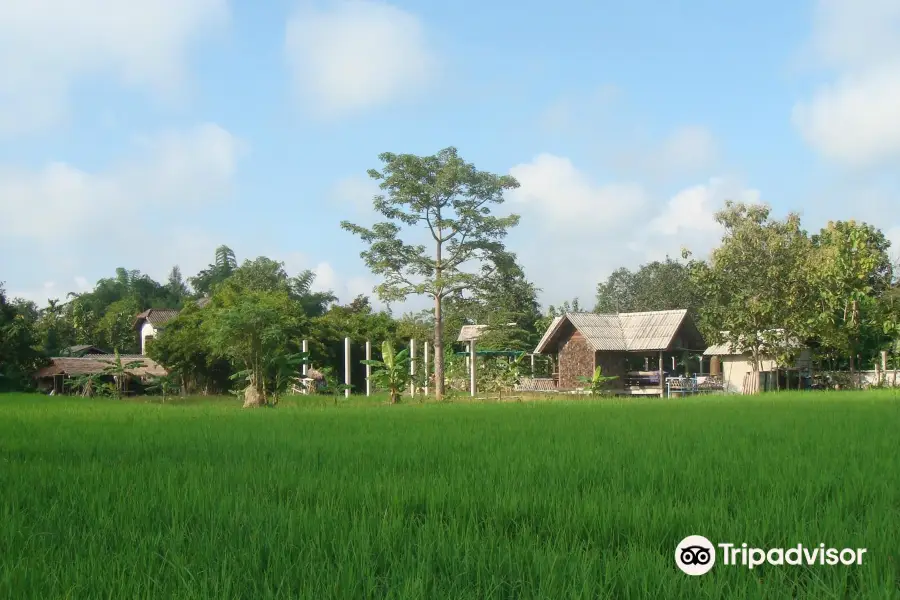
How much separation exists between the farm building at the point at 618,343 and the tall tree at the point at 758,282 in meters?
1.15

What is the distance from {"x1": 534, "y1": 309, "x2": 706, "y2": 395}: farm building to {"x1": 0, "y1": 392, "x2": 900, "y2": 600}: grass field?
61.3 feet

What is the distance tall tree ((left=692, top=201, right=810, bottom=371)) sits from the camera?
80.0 ft

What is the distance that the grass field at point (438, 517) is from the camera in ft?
8.68

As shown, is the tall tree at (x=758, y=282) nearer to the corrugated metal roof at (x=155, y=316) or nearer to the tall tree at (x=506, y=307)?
the tall tree at (x=506, y=307)

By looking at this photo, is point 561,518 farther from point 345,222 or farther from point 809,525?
point 345,222

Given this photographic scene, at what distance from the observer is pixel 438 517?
371cm

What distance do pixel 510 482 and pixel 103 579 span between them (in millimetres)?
2404

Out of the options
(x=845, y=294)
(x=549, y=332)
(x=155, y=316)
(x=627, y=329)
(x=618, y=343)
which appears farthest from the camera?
(x=155, y=316)

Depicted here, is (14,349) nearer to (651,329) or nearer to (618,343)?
(618,343)

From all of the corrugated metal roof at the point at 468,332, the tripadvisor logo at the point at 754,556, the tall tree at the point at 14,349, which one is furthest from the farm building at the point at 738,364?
the tripadvisor logo at the point at 754,556

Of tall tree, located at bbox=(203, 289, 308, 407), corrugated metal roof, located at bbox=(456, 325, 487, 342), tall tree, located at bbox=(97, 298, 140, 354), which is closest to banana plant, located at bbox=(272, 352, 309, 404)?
tall tree, located at bbox=(203, 289, 308, 407)

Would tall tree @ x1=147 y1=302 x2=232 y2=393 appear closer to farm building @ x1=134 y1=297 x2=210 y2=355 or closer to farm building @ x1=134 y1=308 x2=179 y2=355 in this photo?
farm building @ x1=134 y1=297 x2=210 y2=355

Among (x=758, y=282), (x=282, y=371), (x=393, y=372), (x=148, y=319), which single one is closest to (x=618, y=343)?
(x=758, y=282)

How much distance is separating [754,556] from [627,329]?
80.4 feet
